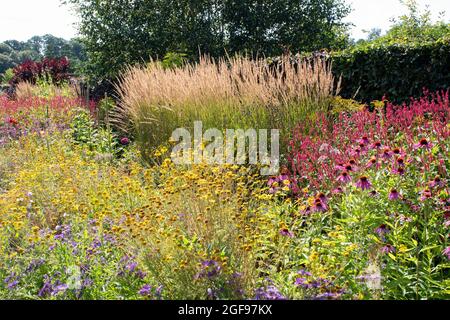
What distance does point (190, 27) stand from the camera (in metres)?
14.9

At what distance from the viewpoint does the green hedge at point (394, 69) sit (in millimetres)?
8328

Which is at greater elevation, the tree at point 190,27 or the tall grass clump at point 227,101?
the tree at point 190,27

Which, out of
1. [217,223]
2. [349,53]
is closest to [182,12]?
[349,53]

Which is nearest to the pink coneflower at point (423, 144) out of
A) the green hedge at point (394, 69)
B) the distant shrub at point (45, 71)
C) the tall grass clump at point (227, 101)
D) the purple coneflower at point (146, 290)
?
the purple coneflower at point (146, 290)

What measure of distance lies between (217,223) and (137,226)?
1.60 feet

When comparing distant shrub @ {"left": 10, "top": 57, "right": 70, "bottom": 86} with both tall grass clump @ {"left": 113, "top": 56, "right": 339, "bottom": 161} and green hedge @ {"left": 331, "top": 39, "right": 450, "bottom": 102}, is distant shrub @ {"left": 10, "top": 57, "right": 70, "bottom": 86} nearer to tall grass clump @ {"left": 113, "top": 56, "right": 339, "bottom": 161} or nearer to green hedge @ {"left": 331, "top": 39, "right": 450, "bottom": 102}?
green hedge @ {"left": 331, "top": 39, "right": 450, "bottom": 102}

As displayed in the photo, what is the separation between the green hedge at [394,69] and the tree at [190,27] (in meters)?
6.04

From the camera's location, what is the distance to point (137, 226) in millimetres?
3164

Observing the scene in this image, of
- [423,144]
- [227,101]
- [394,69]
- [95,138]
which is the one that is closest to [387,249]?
[423,144]

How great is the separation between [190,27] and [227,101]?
29.9 feet

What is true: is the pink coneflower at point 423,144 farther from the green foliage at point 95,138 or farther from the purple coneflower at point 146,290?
the green foliage at point 95,138

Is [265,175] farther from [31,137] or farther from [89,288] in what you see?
[31,137]

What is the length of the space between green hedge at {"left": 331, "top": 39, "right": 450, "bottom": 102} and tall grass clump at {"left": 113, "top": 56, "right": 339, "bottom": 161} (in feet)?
6.83

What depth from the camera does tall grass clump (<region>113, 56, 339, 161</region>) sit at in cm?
612
